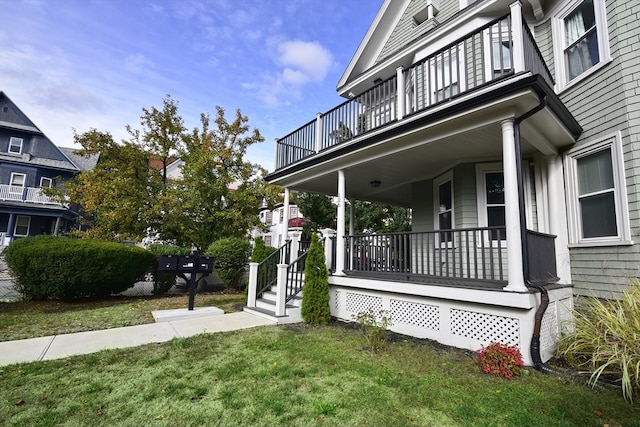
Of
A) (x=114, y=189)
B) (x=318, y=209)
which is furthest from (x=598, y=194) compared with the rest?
(x=114, y=189)

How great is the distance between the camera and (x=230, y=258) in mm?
11039

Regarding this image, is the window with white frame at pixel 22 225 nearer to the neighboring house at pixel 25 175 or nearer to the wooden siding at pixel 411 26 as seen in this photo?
the neighboring house at pixel 25 175

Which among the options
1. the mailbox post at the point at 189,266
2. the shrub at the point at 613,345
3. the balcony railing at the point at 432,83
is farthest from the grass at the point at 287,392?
the balcony railing at the point at 432,83

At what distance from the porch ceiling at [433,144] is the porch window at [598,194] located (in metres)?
0.49

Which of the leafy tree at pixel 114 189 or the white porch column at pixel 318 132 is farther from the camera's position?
the leafy tree at pixel 114 189

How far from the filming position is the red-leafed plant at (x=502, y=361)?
385 centimetres

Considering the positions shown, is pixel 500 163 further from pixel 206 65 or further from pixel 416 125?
pixel 206 65

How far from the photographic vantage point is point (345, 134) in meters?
7.87

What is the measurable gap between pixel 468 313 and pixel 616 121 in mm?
4018

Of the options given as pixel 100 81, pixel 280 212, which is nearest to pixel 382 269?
pixel 100 81

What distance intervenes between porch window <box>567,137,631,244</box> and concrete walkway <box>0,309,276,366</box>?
20.5ft

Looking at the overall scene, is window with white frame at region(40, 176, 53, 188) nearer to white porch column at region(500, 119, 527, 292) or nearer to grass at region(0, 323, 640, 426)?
grass at region(0, 323, 640, 426)

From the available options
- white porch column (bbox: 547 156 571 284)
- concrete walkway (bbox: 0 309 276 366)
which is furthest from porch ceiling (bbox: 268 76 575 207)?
concrete walkway (bbox: 0 309 276 366)

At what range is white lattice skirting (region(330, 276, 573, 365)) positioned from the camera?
168 inches
